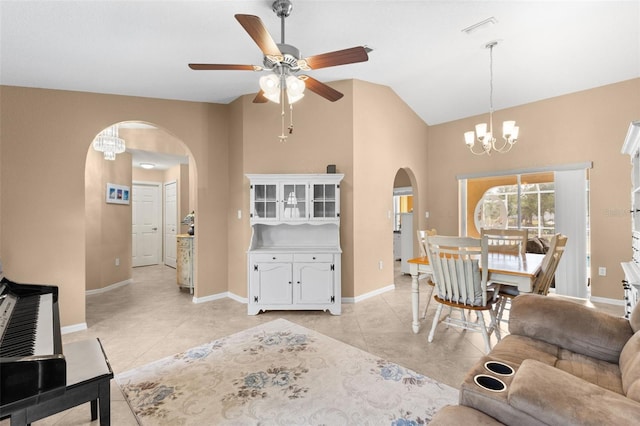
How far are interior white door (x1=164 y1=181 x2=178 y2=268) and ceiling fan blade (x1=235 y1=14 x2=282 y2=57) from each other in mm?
5627

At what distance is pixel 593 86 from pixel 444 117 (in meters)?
1.99

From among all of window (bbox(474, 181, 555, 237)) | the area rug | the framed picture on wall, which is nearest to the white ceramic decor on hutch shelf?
the area rug

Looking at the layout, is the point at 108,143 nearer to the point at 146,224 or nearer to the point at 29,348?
the point at 146,224

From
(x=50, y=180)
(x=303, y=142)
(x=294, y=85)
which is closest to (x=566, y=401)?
(x=294, y=85)

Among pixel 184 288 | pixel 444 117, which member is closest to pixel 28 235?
pixel 184 288

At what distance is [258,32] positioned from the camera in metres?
1.73

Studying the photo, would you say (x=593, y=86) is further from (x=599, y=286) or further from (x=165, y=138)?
(x=165, y=138)

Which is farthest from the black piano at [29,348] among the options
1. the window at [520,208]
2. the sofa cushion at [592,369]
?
the window at [520,208]

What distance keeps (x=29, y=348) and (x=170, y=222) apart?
6235mm

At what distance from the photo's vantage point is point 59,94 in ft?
10.3

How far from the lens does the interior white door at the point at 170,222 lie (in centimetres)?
676

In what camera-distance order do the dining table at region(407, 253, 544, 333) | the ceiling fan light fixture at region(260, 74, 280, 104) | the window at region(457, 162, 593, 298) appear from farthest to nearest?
the window at region(457, 162, 593, 298) < the dining table at region(407, 253, 544, 333) < the ceiling fan light fixture at region(260, 74, 280, 104)

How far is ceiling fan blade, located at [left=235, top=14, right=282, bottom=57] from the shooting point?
1.61 metres

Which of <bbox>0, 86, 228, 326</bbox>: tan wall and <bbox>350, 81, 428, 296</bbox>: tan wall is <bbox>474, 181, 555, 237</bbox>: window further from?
<bbox>0, 86, 228, 326</bbox>: tan wall
